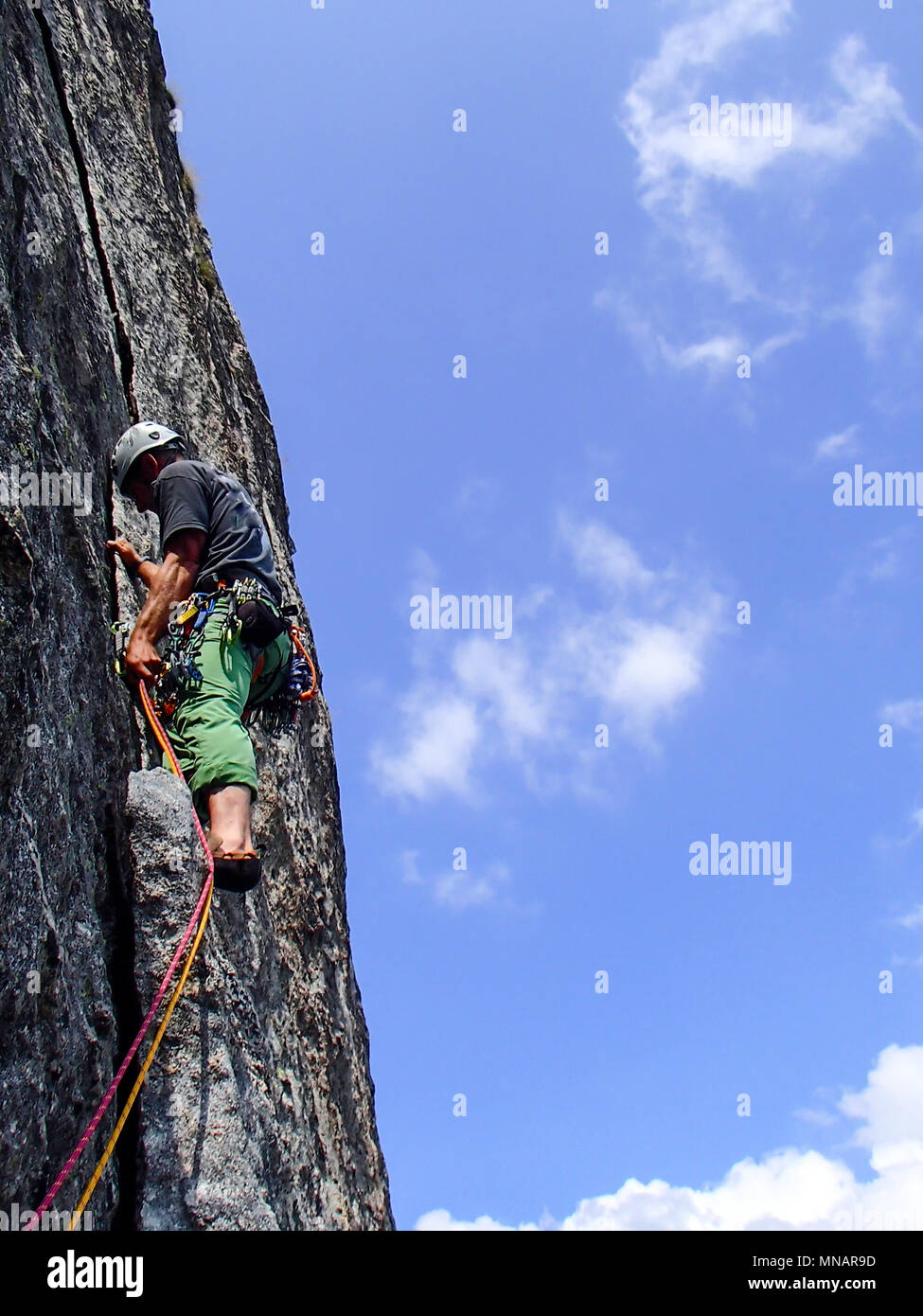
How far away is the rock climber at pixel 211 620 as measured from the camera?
5.31m

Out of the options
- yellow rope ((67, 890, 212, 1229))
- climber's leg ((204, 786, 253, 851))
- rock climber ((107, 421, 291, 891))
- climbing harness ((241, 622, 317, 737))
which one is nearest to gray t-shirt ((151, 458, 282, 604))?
rock climber ((107, 421, 291, 891))

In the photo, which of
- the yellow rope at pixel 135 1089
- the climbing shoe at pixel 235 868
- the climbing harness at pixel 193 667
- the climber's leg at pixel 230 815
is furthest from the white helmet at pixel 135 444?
the yellow rope at pixel 135 1089

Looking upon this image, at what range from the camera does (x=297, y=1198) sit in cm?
655

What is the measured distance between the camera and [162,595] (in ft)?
18.1

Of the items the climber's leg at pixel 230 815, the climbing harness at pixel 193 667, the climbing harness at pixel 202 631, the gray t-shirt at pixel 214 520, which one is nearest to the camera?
the climbing harness at pixel 193 667

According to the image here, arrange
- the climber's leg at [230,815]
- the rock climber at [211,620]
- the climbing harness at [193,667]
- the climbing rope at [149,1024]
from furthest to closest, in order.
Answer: the rock climber at [211,620] → the climber's leg at [230,815] → the climbing harness at [193,667] → the climbing rope at [149,1024]

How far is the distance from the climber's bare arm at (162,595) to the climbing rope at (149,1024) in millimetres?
124

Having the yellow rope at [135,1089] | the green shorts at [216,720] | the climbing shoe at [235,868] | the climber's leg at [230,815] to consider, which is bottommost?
the yellow rope at [135,1089]

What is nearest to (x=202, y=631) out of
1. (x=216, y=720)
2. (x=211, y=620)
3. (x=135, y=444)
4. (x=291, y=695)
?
(x=211, y=620)

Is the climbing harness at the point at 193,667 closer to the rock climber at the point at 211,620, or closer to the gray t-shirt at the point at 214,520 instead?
the rock climber at the point at 211,620

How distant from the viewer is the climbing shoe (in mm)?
5023

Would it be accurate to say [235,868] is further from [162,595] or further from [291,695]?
[291,695]

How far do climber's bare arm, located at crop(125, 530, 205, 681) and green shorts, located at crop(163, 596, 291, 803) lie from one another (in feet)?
0.69
